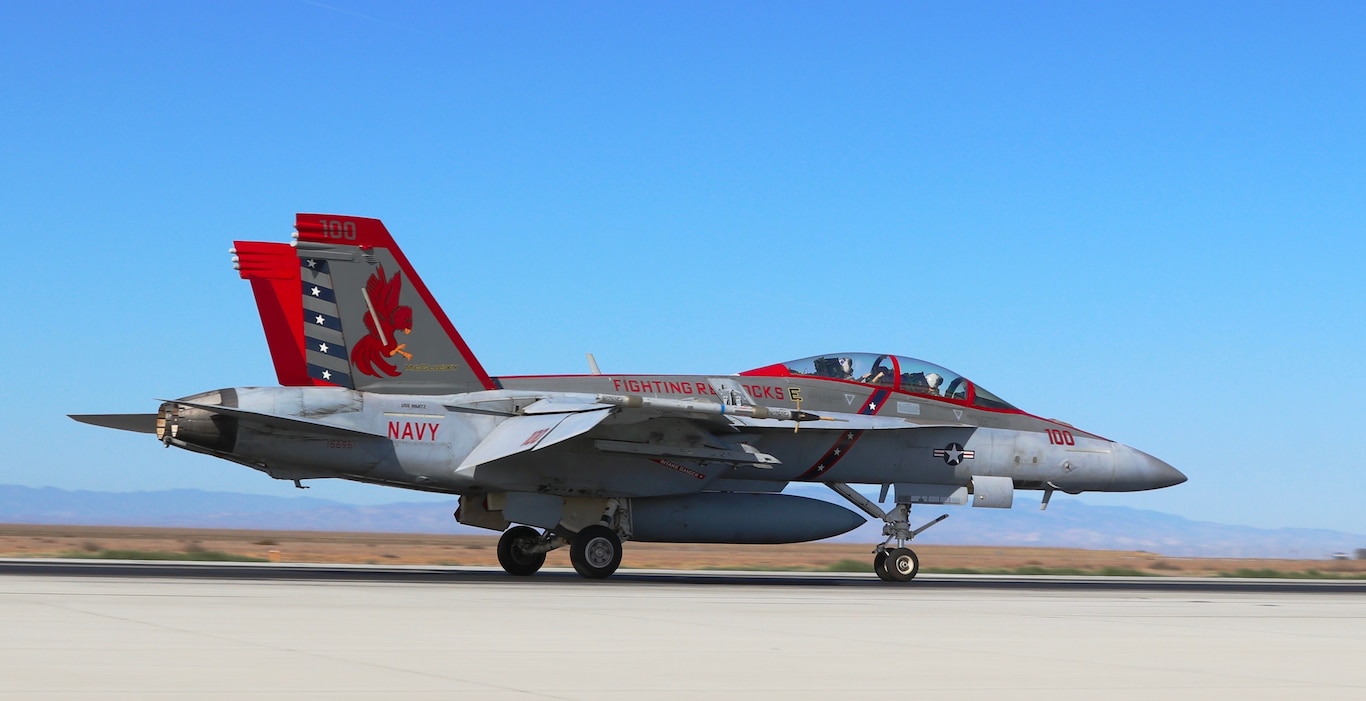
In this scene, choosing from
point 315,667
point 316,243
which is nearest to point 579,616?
point 315,667

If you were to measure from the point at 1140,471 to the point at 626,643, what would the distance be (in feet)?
48.3

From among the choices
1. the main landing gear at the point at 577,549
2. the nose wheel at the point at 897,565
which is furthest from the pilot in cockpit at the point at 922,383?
the main landing gear at the point at 577,549

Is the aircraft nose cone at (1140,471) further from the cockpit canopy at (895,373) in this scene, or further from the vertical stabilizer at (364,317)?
the vertical stabilizer at (364,317)

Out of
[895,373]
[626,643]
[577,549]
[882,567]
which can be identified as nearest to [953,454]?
[895,373]

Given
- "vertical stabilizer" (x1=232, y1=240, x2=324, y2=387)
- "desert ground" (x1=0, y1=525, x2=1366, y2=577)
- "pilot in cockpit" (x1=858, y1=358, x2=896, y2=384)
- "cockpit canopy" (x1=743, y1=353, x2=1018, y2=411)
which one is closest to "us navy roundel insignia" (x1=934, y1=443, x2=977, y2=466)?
"cockpit canopy" (x1=743, y1=353, x2=1018, y2=411)

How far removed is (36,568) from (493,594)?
7.83 metres

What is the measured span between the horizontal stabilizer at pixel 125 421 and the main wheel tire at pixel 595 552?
6.05 metres

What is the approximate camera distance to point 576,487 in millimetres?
19688

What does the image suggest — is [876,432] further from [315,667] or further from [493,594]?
[315,667]

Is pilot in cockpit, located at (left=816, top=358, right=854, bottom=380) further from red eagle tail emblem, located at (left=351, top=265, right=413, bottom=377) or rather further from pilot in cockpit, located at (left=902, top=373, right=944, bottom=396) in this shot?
red eagle tail emblem, located at (left=351, top=265, right=413, bottom=377)

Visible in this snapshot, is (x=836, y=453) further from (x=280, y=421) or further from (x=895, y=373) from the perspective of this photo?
(x=280, y=421)

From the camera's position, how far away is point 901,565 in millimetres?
21469

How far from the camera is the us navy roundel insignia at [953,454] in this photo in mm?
21656

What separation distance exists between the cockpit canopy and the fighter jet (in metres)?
0.03
